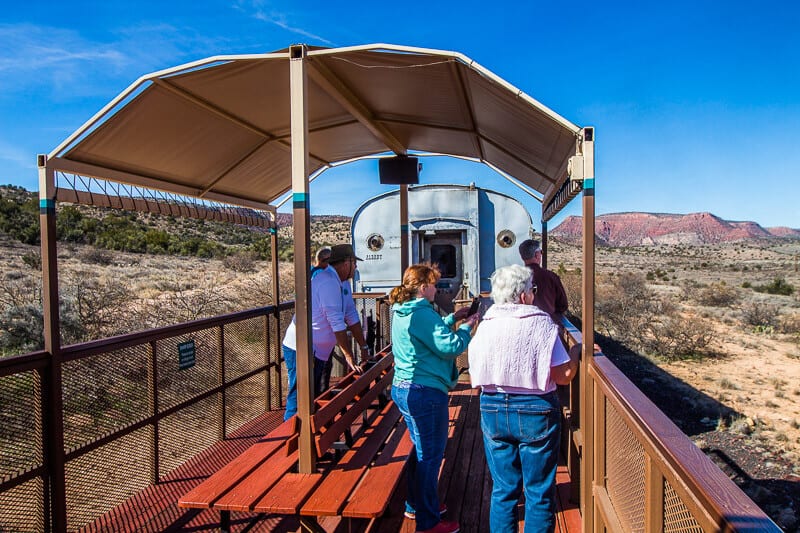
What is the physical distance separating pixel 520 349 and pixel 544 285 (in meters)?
1.91

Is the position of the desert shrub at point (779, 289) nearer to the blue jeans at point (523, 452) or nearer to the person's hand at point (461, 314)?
the person's hand at point (461, 314)

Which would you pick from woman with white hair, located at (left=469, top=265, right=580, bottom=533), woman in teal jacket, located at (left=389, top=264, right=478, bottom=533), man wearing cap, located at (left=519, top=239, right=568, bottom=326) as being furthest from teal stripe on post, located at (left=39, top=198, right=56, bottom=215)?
man wearing cap, located at (left=519, top=239, right=568, bottom=326)

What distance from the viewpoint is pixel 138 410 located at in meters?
6.22

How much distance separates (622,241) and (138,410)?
154498 millimetres

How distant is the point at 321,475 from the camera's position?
3.15 meters

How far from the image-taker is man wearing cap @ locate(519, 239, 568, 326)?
4535mm

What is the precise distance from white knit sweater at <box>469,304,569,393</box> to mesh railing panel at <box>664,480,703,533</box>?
935 mm

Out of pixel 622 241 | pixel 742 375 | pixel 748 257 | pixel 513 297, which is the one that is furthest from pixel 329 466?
pixel 622 241

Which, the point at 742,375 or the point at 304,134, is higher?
the point at 304,134

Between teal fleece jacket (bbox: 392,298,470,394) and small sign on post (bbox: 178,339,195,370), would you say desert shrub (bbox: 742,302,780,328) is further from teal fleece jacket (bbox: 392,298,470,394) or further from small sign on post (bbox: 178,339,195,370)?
small sign on post (bbox: 178,339,195,370)

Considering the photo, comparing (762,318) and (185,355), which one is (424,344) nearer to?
(185,355)

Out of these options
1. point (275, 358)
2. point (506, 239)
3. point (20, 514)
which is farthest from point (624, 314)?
point (20, 514)

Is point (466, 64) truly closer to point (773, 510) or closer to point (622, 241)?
point (773, 510)

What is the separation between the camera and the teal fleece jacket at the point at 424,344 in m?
3.10
